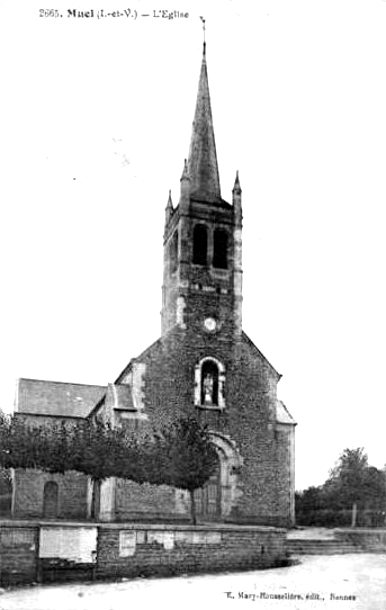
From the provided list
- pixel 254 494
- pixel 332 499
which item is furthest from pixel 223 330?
pixel 332 499

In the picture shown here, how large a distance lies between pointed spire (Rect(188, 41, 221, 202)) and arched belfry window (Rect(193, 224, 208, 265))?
1.52 metres

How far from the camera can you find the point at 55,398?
42.9 meters

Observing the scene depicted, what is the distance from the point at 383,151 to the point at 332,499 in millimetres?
25329

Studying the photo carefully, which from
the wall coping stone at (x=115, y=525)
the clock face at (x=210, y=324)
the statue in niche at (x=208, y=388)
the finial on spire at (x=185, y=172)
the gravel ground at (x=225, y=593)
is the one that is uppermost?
the finial on spire at (x=185, y=172)

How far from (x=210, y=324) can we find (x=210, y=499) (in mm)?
7592

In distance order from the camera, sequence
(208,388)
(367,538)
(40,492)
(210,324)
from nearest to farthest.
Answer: (367,538) → (208,388) → (210,324) → (40,492)

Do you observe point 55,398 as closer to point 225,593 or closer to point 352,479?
point 352,479

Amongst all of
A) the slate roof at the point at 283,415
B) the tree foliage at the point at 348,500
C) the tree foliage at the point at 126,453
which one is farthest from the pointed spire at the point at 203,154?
the tree foliage at the point at 348,500

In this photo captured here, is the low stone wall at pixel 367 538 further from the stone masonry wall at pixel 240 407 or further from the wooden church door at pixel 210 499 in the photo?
the wooden church door at pixel 210 499

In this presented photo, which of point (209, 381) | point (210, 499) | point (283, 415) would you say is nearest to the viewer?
point (210, 499)

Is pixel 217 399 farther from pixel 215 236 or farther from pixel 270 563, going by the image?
pixel 270 563

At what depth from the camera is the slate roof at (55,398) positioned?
41500 millimetres

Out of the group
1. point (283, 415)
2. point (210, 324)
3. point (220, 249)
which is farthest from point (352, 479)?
point (220, 249)

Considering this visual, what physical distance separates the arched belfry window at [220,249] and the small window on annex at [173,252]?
73.3 inches
